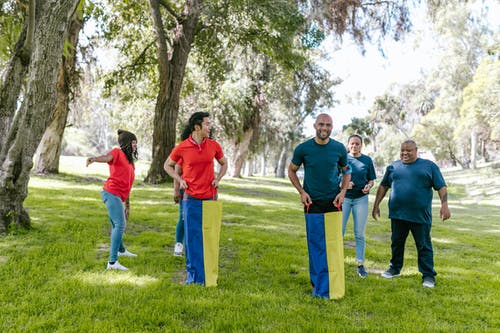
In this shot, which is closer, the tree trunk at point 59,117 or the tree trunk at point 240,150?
the tree trunk at point 59,117

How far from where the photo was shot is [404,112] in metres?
60.5

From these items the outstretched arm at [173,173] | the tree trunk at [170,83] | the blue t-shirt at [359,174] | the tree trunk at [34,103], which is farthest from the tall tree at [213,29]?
the outstretched arm at [173,173]

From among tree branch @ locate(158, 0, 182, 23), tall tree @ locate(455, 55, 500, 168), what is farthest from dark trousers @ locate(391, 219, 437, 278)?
tall tree @ locate(455, 55, 500, 168)

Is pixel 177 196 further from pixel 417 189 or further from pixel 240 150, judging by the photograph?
pixel 240 150

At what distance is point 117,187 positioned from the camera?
5.47 meters

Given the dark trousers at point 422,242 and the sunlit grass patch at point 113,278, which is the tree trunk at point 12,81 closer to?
the sunlit grass patch at point 113,278

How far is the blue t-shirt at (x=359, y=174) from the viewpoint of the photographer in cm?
594

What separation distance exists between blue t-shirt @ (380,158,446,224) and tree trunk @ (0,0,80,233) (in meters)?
5.72

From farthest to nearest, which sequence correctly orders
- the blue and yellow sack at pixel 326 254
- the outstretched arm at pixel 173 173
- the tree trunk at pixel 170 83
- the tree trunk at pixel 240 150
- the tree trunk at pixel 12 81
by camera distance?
the tree trunk at pixel 240 150 → the tree trunk at pixel 170 83 → the tree trunk at pixel 12 81 → the outstretched arm at pixel 173 173 → the blue and yellow sack at pixel 326 254

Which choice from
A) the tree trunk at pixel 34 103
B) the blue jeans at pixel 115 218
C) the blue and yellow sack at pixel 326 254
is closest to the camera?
the blue and yellow sack at pixel 326 254

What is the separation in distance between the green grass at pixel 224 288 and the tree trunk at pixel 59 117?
8897 millimetres

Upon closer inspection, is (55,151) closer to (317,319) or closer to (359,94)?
(317,319)

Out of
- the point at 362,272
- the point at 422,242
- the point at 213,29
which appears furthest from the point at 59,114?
the point at 422,242

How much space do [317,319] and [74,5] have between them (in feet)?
20.4
